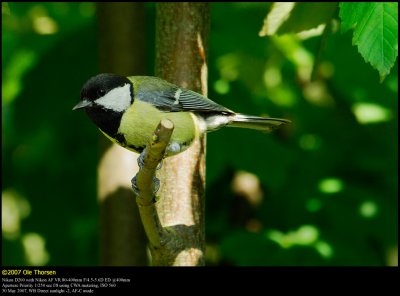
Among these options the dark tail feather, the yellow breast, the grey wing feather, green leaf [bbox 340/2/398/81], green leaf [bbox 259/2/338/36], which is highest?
green leaf [bbox 340/2/398/81]

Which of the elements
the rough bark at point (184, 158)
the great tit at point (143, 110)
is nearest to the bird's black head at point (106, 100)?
the great tit at point (143, 110)

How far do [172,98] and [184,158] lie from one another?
0.28 metres

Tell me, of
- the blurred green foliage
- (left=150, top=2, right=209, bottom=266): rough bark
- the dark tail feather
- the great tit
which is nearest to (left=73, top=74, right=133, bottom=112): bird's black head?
the great tit

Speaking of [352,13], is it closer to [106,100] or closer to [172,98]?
[172,98]

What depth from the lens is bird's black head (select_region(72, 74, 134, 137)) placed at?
2545mm

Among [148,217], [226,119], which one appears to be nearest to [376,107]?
[226,119]

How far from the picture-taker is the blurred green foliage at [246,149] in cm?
336

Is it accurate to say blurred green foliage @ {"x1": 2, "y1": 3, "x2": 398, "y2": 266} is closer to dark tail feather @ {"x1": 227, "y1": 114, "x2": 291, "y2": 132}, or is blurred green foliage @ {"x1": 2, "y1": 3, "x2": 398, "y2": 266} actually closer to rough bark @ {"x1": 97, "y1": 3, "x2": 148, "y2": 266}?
rough bark @ {"x1": 97, "y1": 3, "x2": 148, "y2": 266}

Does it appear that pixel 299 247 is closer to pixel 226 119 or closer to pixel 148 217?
pixel 226 119

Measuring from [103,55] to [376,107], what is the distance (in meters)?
1.44

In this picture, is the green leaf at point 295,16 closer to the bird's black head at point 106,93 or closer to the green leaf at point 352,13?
the green leaf at point 352,13

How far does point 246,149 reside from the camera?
340cm

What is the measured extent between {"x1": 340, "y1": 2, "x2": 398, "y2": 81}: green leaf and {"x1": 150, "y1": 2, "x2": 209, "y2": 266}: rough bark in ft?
2.38

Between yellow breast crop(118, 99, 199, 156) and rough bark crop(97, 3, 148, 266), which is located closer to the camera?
yellow breast crop(118, 99, 199, 156)
